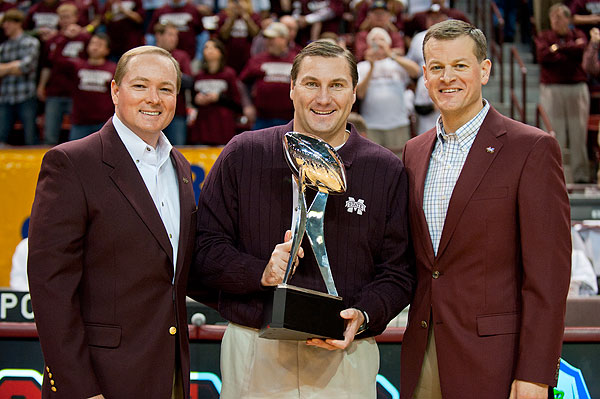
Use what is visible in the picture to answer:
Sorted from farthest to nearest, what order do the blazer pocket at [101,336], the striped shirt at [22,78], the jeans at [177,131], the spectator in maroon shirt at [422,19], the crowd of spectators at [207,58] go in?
the spectator in maroon shirt at [422,19] < the striped shirt at [22,78] < the jeans at [177,131] < the crowd of spectators at [207,58] < the blazer pocket at [101,336]

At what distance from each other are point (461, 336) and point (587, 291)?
302 cm

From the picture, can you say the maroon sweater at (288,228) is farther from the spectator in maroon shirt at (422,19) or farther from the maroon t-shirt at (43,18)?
the maroon t-shirt at (43,18)

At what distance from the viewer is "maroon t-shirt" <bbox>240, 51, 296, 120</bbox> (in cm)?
815

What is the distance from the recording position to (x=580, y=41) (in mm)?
8969

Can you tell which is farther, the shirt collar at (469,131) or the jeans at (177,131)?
the jeans at (177,131)

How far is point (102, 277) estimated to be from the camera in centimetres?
270

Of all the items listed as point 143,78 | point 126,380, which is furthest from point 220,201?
point 126,380

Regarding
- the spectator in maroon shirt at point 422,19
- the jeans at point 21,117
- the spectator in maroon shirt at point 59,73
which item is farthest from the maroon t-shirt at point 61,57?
the spectator in maroon shirt at point 422,19

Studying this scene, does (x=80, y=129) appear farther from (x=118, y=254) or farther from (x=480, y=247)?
(x=480, y=247)

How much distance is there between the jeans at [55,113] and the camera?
29.9 feet

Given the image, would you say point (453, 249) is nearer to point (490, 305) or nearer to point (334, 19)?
point (490, 305)

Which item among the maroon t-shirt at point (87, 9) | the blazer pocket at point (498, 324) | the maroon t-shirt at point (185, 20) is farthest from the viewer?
the maroon t-shirt at point (87, 9)

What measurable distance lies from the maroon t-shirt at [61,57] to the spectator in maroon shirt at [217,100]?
6.00 feet

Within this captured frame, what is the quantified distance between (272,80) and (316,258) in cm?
586
